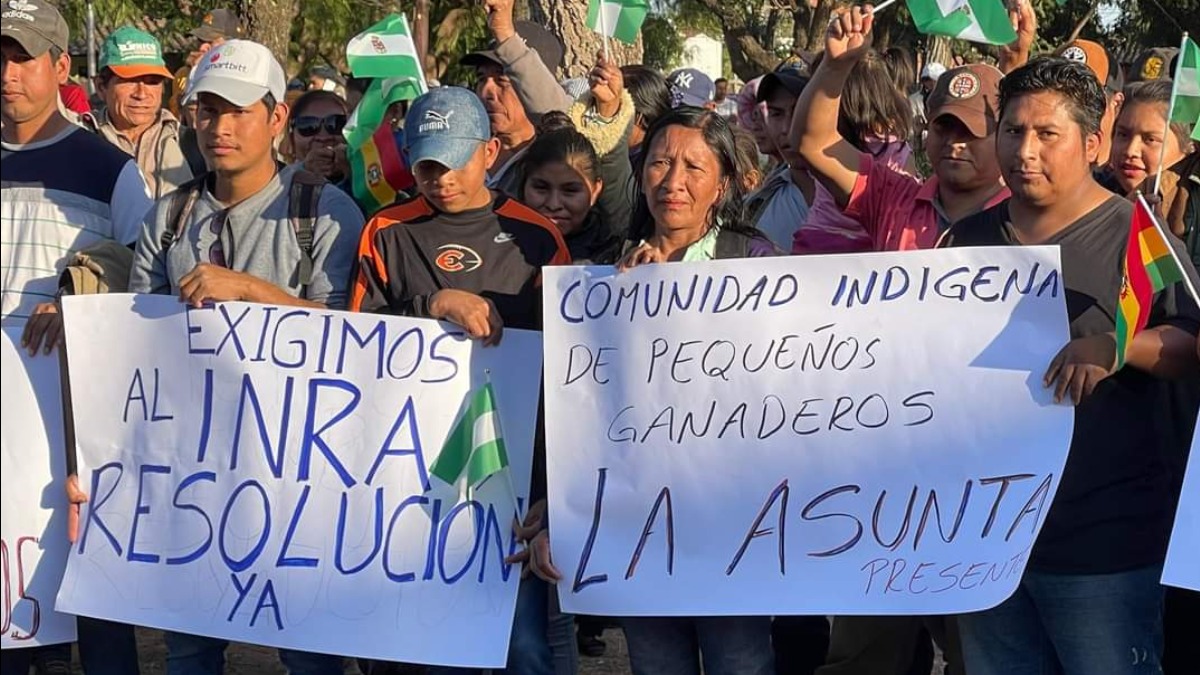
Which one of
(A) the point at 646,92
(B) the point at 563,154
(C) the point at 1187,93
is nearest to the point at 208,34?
(A) the point at 646,92

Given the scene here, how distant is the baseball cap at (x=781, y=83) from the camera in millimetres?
5043

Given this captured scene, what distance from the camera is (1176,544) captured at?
142 inches

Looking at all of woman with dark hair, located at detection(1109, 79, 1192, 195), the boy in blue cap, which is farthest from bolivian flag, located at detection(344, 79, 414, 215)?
woman with dark hair, located at detection(1109, 79, 1192, 195)

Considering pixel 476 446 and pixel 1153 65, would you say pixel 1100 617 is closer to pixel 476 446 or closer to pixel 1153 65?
pixel 476 446

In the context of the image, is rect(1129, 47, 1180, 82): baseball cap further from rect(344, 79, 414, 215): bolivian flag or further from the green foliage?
the green foliage

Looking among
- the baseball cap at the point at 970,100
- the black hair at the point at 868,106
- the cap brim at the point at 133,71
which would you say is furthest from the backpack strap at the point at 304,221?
the cap brim at the point at 133,71

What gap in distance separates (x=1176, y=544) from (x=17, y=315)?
2908 millimetres

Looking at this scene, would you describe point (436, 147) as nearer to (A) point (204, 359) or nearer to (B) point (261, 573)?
(A) point (204, 359)

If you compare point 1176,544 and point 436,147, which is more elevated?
point 436,147

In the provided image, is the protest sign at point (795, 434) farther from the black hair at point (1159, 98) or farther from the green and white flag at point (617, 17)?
the green and white flag at point (617, 17)

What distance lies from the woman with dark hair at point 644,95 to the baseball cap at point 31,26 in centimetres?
216

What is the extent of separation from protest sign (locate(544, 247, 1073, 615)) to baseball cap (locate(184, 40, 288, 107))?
94 cm

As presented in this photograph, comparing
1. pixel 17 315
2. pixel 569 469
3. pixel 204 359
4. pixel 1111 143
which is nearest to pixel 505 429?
pixel 569 469

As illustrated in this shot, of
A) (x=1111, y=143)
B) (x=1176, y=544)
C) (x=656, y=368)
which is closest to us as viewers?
(x=1176, y=544)
